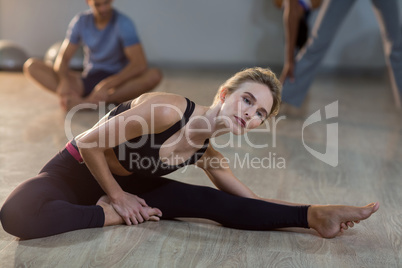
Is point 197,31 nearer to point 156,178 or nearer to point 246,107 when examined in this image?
point 156,178

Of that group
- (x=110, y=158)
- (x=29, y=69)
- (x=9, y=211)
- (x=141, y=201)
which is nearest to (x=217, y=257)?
(x=141, y=201)

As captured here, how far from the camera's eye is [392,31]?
3482 millimetres

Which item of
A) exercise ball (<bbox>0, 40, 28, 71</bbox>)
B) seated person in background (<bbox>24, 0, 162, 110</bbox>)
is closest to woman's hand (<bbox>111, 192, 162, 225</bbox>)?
seated person in background (<bbox>24, 0, 162, 110</bbox>)

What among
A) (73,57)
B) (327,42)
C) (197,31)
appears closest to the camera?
(327,42)

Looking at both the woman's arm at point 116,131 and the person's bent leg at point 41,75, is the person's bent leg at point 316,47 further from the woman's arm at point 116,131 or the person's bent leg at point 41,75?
the woman's arm at point 116,131

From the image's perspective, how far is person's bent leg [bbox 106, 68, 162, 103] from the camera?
12.0ft

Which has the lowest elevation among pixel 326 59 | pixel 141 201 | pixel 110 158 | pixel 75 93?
pixel 326 59

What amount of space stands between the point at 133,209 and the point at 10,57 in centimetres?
348

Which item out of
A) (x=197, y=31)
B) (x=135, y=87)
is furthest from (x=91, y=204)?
(x=197, y=31)

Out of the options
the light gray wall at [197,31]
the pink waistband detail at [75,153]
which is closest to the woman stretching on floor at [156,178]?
the pink waistband detail at [75,153]

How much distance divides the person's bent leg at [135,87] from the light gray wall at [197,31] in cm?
173

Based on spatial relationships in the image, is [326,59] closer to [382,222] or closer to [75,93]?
[75,93]

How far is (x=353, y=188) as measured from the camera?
2350 mm

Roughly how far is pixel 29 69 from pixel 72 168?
79.6 inches
